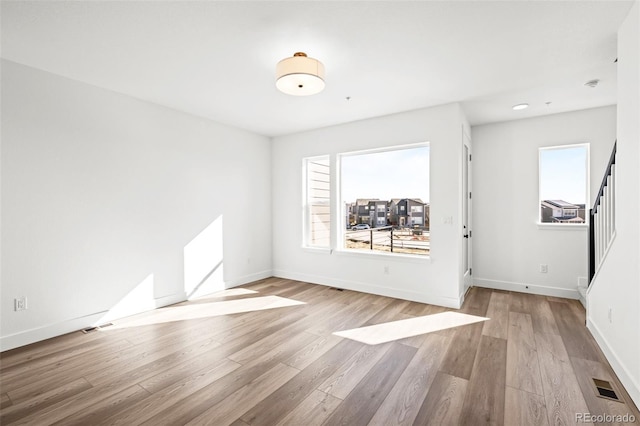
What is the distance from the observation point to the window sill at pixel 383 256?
430cm

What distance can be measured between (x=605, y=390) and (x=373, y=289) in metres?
2.83

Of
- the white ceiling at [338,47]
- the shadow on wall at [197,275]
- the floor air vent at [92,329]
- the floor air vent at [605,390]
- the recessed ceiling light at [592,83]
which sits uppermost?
the white ceiling at [338,47]

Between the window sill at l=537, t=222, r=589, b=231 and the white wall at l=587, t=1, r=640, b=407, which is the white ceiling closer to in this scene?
the white wall at l=587, t=1, r=640, b=407

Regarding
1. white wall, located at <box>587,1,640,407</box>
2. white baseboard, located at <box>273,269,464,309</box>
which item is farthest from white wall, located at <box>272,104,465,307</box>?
white wall, located at <box>587,1,640,407</box>

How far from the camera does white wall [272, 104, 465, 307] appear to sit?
4.02 metres

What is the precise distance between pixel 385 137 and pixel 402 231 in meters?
1.50

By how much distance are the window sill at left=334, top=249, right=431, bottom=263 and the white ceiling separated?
7.17ft

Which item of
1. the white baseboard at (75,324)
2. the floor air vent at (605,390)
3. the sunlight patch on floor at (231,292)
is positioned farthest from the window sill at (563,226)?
the white baseboard at (75,324)

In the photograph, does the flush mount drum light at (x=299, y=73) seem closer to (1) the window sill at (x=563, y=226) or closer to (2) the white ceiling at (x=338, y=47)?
(2) the white ceiling at (x=338, y=47)

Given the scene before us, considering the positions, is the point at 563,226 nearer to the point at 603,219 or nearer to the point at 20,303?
the point at 603,219

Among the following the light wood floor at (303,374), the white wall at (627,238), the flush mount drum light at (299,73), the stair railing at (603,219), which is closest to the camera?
the light wood floor at (303,374)

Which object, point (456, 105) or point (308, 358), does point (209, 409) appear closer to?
point (308, 358)

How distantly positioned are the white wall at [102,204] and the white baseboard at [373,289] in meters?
1.10

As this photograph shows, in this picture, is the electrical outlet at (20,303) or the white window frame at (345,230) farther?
the white window frame at (345,230)
